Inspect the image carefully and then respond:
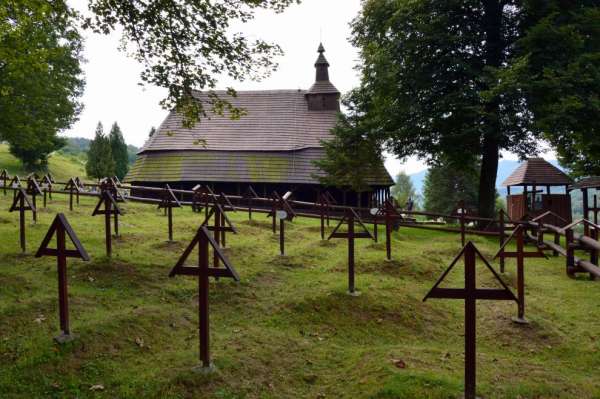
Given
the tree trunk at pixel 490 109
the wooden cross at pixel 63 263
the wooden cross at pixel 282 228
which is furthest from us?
the tree trunk at pixel 490 109

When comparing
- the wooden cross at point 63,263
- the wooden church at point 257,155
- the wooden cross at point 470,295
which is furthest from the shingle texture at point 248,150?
the wooden cross at point 470,295

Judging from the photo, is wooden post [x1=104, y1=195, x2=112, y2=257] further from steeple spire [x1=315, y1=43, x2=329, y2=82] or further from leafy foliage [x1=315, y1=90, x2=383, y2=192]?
steeple spire [x1=315, y1=43, x2=329, y2=82]

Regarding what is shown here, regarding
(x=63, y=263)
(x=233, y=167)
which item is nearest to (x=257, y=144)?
(x=233, y=167)

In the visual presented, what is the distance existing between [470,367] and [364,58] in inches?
766

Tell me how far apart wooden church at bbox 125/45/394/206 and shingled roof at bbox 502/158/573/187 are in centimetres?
724

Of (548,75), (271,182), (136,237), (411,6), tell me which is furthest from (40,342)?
(271,182)

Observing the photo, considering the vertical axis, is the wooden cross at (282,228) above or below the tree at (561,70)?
below

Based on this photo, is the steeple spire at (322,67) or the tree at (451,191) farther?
the tree at (451,191)

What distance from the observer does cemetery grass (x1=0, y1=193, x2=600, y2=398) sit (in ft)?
17.5

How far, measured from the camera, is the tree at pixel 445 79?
18797mm

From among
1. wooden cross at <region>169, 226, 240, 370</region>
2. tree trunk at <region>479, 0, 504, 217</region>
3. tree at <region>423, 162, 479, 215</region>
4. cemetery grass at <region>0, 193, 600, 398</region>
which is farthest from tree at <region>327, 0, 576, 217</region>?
tree at <region>423, 162, 479, 215</region>

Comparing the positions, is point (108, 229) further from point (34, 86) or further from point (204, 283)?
point (34, 86)

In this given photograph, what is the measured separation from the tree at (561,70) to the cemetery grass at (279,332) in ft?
24.1

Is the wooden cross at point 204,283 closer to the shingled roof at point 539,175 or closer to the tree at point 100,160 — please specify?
the shingled roof at point 539,175
